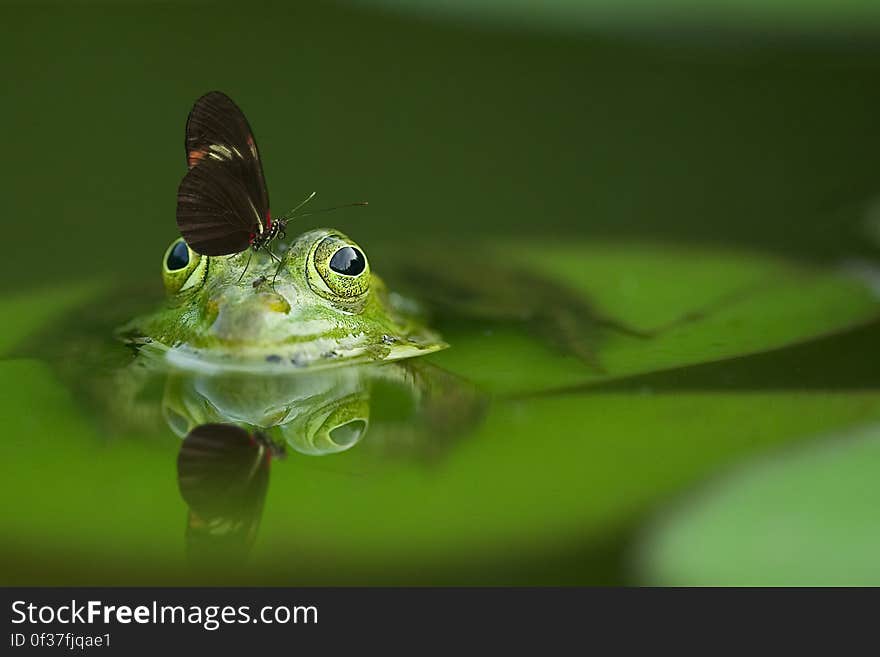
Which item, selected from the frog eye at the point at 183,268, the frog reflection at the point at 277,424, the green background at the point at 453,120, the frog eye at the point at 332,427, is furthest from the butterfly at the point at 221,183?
the green background at the point at 453,120

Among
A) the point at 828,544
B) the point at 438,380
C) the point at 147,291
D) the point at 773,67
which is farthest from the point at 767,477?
the point at 773,67

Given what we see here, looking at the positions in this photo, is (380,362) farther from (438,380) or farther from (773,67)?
(773,67)

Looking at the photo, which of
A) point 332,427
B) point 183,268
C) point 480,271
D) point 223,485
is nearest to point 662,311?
point 480,271

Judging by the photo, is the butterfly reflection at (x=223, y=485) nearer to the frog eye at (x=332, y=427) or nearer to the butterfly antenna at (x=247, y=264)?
the frog eye at (x=332, y=427)

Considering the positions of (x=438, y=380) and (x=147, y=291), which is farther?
(x=147, y=291)

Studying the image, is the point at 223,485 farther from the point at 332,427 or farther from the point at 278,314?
the point at 278,314
